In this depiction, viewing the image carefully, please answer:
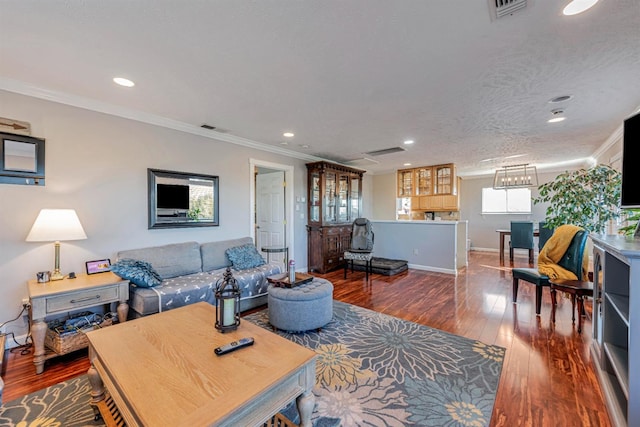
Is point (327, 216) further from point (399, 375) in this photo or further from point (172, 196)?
point (399, 375)

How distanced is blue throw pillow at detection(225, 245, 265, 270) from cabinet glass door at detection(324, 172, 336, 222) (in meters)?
1.98

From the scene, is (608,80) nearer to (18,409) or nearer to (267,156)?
(267,156)

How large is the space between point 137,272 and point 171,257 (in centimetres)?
60

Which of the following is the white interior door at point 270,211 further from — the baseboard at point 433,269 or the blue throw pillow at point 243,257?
the baseboard at point 433,269

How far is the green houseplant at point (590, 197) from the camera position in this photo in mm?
3385

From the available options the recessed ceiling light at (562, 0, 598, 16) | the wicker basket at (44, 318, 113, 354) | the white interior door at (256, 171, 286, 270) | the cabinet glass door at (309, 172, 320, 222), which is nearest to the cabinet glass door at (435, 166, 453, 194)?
the cabinet glass door at (309, 172, 320, 222)

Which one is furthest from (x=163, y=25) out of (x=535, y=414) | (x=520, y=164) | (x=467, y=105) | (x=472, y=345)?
(x=520, y=164)

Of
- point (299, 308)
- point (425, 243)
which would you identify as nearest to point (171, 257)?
point (299, 308)

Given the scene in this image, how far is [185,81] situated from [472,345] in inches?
142

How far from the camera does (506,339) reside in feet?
8.48

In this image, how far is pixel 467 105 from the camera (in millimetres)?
2889

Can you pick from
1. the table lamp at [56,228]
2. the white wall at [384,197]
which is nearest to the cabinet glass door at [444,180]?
the white wall at [384,197]

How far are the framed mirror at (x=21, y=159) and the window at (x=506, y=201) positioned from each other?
9607 mm

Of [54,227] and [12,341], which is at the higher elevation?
[54,227]
